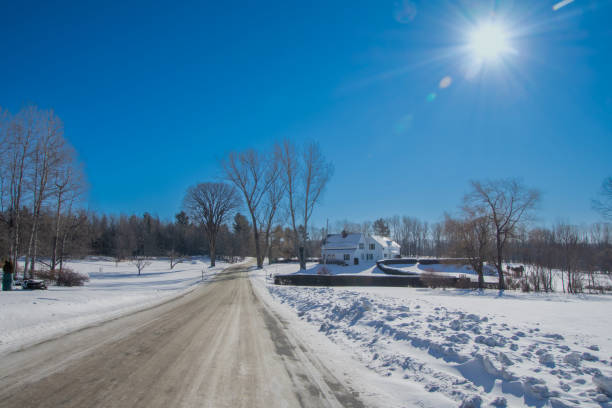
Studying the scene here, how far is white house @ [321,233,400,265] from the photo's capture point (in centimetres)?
5675

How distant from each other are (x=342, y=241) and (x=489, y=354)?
54992 mm

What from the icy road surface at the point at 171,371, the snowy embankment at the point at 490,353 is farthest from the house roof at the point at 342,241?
the icy road surface at the point at 171,371

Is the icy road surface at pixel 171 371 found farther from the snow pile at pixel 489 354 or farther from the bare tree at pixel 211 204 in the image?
the bare tree at pixel 211 204

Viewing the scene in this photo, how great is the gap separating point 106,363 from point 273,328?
4.21m

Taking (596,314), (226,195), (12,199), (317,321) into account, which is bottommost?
(317,321)

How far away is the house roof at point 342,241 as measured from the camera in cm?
5769

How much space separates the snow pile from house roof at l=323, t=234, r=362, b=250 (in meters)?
49.3

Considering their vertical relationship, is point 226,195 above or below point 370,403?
above

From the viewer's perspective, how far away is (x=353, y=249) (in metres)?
56.8

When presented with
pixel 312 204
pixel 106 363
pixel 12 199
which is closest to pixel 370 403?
pixel 106 363

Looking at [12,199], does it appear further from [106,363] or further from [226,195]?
[226,195]

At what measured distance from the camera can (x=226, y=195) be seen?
44.2 metres

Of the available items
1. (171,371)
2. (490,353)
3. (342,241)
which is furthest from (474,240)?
(342,241)

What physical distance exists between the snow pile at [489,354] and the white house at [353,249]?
46.4 metres
